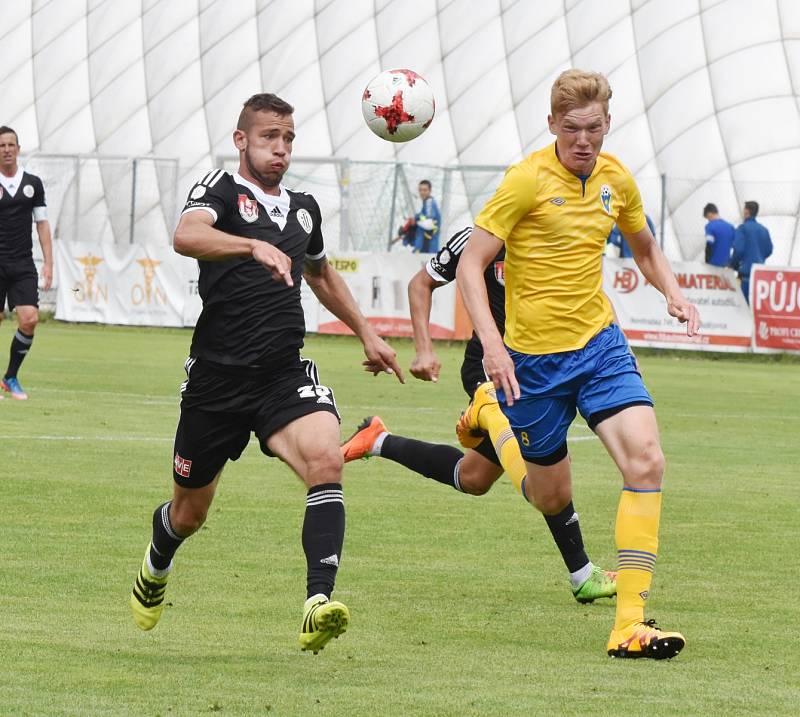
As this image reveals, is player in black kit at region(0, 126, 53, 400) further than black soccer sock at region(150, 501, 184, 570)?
Yes

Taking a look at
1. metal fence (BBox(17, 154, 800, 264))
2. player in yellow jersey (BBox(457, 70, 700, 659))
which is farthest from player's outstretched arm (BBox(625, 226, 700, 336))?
metal fence (BBox(17, 154, 800, 264))

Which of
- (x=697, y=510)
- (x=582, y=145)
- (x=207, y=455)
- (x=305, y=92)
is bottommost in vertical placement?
(x=697, y=510)

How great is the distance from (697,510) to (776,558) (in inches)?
76.4

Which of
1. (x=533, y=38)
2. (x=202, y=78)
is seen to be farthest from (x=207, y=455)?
(x=202, y=78)

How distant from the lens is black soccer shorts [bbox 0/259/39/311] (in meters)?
17.1

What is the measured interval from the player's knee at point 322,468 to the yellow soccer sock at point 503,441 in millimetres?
2056

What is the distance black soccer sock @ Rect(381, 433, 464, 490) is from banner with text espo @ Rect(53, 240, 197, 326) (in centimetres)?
2098

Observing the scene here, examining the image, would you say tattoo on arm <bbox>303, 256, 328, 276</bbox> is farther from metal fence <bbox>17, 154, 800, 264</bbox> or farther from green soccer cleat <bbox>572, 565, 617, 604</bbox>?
metal fence <bbox>17, 154, 800, 264</bbox>

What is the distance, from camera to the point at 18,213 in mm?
17125

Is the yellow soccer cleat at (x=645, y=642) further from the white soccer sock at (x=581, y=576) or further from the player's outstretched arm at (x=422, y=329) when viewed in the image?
the player's outstretched arm at (x=422, y=329)

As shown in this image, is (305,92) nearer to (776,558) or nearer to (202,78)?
(202,78)

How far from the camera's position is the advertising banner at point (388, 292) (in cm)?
2897

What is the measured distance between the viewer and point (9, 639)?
651cm

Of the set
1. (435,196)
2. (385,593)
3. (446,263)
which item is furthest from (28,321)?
(435,196)
